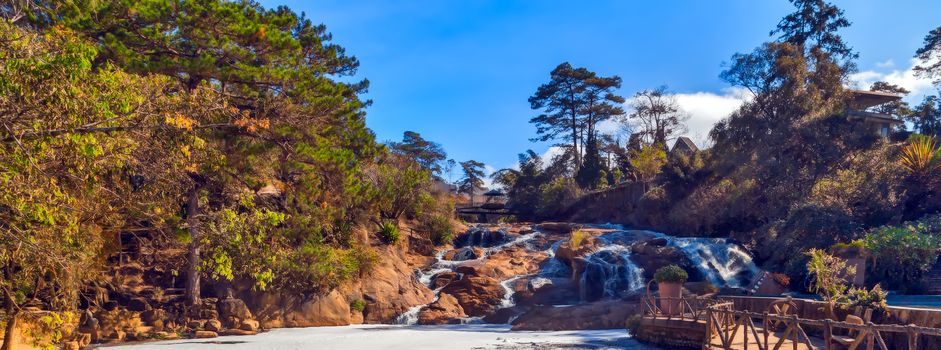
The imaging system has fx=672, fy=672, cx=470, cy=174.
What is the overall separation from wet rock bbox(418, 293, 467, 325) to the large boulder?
2844 millimetres

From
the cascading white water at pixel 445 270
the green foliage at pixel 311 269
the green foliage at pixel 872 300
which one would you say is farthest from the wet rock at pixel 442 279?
the green foliage at pixel 872 300

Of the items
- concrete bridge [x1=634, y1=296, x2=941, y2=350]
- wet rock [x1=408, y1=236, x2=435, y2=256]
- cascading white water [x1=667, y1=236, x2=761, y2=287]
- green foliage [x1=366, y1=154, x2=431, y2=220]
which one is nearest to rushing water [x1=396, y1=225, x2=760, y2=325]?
cascading white water [x1=667, y1=236, x2=761, y2=287]

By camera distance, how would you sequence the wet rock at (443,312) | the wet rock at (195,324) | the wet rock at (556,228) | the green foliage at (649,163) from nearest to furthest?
the wet rock at (195,324)
the wet rock at (443,312)
the wet rock at (556,228)
the green foliage at (649,163)

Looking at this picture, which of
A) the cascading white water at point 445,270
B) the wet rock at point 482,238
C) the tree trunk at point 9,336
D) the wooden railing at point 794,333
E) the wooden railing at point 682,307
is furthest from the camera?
the wet rock at point 482,238

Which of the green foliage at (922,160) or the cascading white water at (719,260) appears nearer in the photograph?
the green foliage at (922,160)

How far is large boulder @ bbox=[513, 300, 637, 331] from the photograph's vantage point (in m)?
19.7

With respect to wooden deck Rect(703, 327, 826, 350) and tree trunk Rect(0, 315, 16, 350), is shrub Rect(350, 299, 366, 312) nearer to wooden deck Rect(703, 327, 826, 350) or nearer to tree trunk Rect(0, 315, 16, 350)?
tree trunk Rect(0, 315, 16, 350)

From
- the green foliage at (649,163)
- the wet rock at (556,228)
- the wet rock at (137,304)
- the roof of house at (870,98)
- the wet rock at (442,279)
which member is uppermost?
the roof of house at (870,98)

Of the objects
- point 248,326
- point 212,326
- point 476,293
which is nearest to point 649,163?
point 476,293

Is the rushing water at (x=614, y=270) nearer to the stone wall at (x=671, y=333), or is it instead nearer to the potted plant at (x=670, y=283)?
the potted plant at (x=670, y=283)

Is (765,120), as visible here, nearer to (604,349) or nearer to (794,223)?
(794,223)

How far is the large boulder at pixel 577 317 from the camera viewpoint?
64.6 feet

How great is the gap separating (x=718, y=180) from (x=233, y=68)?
26533 millimetres

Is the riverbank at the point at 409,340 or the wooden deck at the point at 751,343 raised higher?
the wooden deck at the point at 751,343
